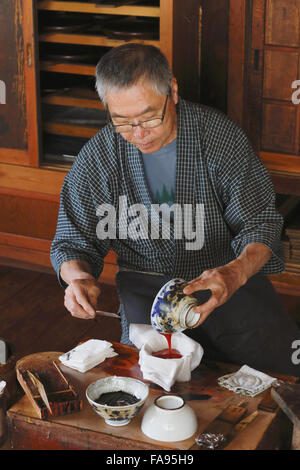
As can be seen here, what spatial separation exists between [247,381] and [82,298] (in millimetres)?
489

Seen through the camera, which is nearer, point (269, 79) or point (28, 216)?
point (269, 79)

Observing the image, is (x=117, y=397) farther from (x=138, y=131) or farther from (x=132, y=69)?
(x=132, y=69)

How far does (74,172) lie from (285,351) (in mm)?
848

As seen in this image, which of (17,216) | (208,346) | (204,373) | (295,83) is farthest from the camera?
(17,216)

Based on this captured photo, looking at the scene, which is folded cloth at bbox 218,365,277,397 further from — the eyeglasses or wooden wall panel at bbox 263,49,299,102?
wooden wall panel at bbox 263,49,299,102

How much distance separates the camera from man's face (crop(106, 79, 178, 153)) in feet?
6.48

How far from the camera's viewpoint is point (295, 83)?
2.99 meters

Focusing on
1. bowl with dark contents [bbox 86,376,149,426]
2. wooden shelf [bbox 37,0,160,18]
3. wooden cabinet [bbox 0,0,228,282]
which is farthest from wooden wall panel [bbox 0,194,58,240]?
bowl with dark contents [bbox 86,376,149,426]

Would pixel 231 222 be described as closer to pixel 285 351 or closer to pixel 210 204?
pixel 210 204

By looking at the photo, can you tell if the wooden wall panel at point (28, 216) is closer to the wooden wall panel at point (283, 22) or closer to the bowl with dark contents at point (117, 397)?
the wooden wall panel at point (283, 22)

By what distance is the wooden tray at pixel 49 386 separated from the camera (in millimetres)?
1655

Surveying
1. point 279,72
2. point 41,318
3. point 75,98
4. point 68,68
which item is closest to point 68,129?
point 75,98

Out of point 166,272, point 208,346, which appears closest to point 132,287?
point 166,272

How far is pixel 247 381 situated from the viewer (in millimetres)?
1778
